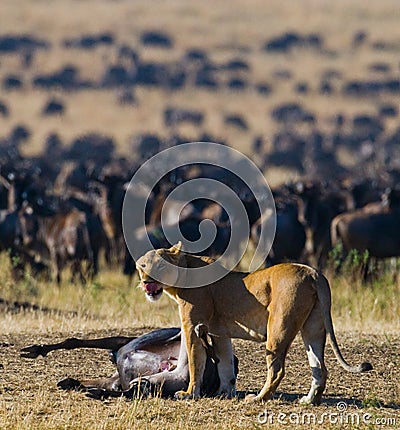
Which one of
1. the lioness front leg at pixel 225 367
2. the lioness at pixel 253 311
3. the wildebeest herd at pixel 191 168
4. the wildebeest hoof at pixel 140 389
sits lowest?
the wildebeest hoof at pixel 140 389

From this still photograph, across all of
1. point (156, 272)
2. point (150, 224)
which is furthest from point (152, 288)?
point (150, 224)

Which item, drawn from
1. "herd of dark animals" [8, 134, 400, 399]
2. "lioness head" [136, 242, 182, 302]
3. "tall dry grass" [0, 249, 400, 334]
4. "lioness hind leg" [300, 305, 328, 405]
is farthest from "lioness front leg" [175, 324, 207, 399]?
"herd of dark animals" [8, 134, 400, 399]

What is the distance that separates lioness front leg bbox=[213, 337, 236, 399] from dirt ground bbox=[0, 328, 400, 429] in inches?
4.9

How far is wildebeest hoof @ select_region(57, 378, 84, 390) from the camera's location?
328 inches

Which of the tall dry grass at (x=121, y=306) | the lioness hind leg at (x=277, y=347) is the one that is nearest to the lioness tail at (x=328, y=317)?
the lioness hind leg at (x=277, y=347)

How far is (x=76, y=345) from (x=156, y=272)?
126 cm

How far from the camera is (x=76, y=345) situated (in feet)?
29.2

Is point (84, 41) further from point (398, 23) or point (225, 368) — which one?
point (225, 368)

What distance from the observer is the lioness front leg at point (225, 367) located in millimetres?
8203

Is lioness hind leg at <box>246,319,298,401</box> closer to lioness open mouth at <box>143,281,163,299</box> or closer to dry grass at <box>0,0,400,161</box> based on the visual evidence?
lioness open mouth at <box>143,281,163,299</box>

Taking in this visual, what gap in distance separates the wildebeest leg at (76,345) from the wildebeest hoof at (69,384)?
477mm

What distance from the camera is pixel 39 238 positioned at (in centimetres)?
1991

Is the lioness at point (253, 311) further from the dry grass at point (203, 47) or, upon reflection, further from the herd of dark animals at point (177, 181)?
the dry grass at point (203, 47)

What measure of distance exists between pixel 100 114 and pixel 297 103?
11007mm
